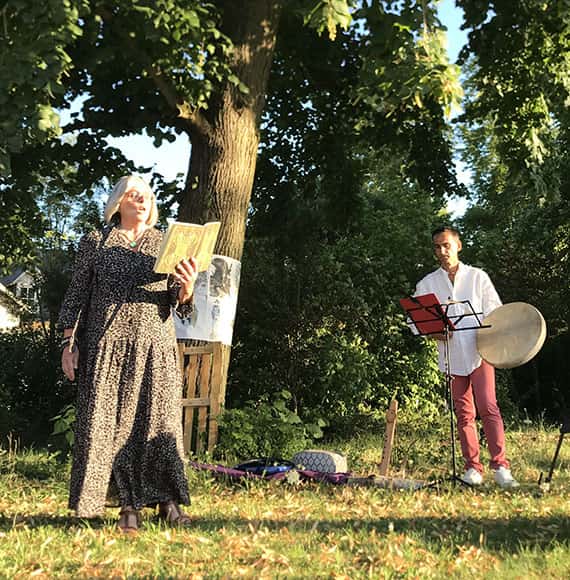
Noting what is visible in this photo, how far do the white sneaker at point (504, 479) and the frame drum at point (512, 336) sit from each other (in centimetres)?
90

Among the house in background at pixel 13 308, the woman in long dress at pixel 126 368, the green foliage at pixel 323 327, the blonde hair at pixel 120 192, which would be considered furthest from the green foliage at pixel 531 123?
the house in background at pixel 13 308

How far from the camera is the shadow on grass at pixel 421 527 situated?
186 inches

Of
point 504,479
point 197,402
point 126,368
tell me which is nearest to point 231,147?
point 197,402

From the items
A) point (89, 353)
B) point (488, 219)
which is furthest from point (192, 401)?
point (488, 219)

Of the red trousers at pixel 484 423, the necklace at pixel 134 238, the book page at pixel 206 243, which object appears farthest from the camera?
the red trousers at pixel 484 423

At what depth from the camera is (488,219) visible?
2538 cm

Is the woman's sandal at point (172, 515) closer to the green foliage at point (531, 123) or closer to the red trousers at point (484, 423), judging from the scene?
the red trousers at point (484, 423)

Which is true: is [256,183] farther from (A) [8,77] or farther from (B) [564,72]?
(A) [8,77]

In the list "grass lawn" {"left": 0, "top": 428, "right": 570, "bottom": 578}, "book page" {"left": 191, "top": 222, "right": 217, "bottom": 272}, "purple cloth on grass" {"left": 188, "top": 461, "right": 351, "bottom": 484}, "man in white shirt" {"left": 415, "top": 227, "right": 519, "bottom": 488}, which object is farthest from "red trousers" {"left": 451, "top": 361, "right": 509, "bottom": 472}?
"book page" {"left": 191, "top": 222, "right": 217, "bottom": 272}

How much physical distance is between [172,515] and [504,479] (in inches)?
124

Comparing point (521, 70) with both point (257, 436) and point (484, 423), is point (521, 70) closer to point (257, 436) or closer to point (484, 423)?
point (484, 423)

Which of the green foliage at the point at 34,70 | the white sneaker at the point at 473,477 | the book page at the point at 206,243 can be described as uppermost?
the green foliage at the point at 34,70

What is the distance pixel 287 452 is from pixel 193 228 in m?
4.89

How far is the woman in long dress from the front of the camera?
16.3 feet
